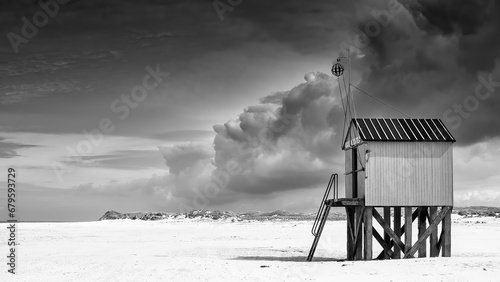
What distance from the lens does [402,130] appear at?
2900cm

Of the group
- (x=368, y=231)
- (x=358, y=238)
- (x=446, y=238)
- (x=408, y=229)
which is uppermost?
(x=408, y=229)

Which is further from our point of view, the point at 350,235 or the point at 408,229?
the point at 350,235

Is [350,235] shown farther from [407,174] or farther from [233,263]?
[233,263]

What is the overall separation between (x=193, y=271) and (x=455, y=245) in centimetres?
2179

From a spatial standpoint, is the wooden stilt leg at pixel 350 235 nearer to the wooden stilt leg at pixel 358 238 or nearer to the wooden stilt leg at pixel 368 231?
the wooden stilt leg at pixel 358 238

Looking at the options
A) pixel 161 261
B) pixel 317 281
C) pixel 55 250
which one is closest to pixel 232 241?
pixel 55 250

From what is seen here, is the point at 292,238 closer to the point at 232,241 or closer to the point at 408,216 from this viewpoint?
the point at 232,241

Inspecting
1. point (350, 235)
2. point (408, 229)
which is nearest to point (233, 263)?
point (350, 235)

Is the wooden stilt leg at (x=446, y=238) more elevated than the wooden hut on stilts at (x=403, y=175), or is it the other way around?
the wooden hut on stilts at (x=403, y=175)

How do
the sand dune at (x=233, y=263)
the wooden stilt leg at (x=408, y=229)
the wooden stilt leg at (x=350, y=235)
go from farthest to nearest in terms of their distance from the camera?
the wooden stilt leg at (x=350, y=235) → the wooden stilt leg at (x=408, y=229) → the sand dune at (x=233, y=263)

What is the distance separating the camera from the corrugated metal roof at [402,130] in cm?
2834

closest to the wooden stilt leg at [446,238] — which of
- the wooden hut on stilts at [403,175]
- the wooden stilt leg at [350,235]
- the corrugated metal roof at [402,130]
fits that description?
the wooden hut on stilts at [403,175]

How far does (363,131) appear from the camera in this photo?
28625 mm

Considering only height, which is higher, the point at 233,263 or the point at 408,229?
the point at 408,229
